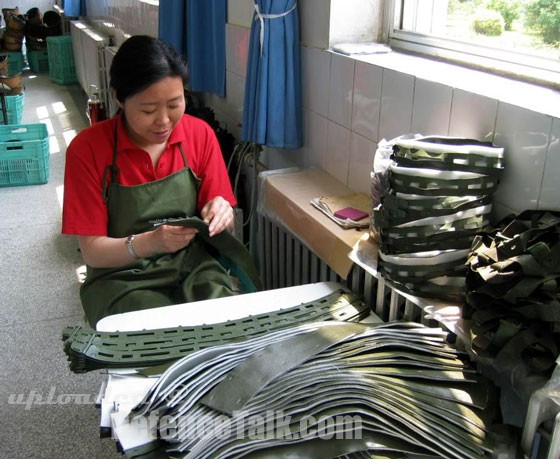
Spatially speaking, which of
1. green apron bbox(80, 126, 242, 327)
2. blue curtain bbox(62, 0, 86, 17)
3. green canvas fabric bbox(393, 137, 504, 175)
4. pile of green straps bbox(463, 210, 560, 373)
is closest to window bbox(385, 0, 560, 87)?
green canvas fabric bbox(393, 137, 504, 175)

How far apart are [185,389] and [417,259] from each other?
0.58 meters

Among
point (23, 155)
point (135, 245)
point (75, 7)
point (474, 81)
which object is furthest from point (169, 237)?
point (75, 7)

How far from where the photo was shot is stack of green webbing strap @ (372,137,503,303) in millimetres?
1321

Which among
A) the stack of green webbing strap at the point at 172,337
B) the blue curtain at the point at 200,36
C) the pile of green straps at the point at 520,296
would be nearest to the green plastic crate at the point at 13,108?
the blue curtain at the point at 200,36

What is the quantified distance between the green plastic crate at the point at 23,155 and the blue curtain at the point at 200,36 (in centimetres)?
168

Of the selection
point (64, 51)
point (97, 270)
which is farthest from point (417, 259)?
point (64, 51)

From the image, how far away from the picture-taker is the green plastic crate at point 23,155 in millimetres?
4328

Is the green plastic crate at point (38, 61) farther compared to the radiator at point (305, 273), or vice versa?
the green plastic crate at point (38, 61)

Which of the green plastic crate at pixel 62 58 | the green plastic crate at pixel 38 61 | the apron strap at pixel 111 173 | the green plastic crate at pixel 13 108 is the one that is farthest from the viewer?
the green plastic crate at pixel 38 61

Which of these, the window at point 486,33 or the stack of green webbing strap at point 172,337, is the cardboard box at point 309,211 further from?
the window at point 486,33

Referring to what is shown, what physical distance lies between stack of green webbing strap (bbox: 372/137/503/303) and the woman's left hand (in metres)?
0.56

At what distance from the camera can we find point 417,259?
4.43ft

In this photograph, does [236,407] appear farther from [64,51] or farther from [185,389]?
[64,51]

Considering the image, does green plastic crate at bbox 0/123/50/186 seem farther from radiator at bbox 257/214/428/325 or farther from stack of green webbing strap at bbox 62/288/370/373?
stack of green webbing strap at bbox 62/288/370/373
